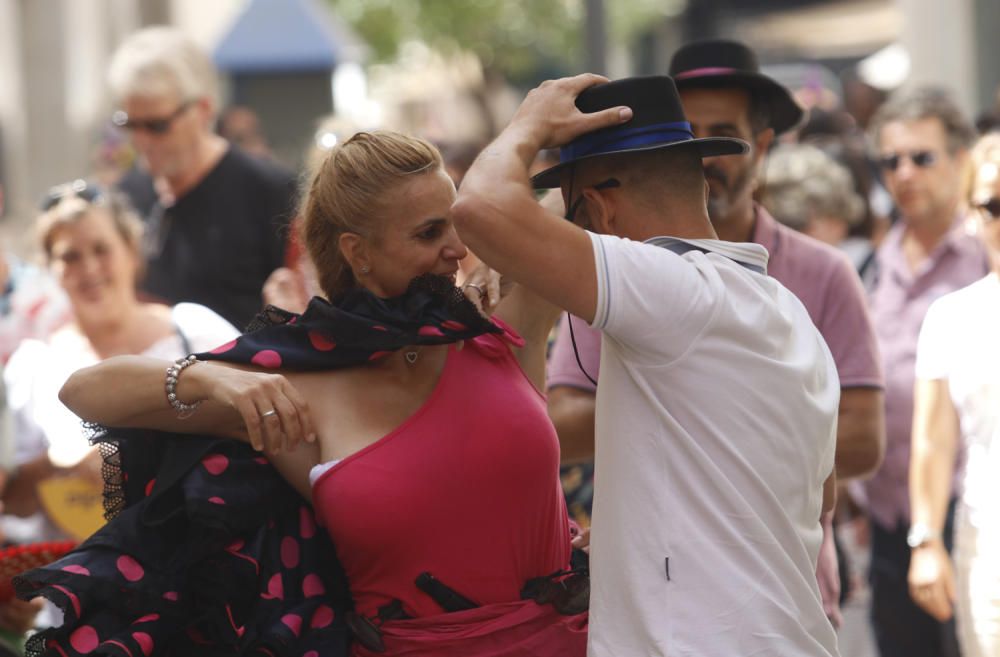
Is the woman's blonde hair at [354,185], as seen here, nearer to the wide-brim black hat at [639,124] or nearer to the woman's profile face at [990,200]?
the wide-brim black hat at [639,124]

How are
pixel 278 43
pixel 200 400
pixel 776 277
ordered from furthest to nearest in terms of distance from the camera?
pixel 278 43 < pixel 776 277 < pixel 200 400

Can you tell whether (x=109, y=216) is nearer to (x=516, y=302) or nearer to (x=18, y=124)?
(x=516, y=302)

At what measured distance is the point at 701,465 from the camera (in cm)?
292

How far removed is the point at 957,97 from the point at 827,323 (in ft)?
31.0

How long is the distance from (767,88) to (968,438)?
4.05 feet

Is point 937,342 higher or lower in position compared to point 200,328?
lower

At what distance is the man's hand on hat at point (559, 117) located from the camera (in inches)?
118

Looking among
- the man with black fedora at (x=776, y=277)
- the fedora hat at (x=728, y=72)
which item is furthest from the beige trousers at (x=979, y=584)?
the fedora hat at (x=728, y=72)

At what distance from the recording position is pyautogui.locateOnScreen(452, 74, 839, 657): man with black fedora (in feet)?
9.25

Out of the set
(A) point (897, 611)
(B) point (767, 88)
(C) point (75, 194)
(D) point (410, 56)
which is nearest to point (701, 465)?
(B) point (767, 88)

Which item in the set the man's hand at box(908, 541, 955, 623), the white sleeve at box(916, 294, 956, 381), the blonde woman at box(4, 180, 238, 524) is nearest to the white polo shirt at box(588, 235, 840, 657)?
the white sleeve at box(916, 294, 956, 381)

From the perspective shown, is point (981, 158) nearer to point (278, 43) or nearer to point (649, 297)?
point (649, 297)

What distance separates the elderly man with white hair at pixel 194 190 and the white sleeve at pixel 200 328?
132 centimetres

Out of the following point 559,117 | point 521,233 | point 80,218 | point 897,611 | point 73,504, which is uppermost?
point 559,117
